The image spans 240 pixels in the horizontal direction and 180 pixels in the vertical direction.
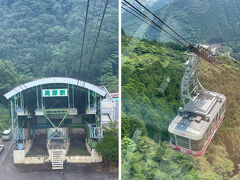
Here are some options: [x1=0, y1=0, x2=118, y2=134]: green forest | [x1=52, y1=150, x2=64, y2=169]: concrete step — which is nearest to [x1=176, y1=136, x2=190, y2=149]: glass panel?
[x1=0, y1=0, x2=118, y2=134]: green forest

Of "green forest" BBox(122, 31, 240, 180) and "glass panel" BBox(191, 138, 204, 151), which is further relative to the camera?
"green forest" BBox(122, 31, 240, 180)

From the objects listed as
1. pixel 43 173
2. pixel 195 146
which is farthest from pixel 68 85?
pixel 195 146

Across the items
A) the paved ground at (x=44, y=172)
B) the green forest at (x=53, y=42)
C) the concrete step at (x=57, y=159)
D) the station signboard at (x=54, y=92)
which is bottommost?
the paved ground at (x=44, y=172)

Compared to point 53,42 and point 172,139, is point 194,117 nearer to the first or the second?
point 172,139

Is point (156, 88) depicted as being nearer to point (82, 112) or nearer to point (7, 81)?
point (82, 112)

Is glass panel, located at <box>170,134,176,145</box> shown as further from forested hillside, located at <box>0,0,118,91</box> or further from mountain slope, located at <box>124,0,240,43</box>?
mountain slope, located at <box>124,0,240,43</box>

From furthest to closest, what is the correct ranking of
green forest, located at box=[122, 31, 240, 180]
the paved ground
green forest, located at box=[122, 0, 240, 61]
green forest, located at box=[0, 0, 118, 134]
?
1. green forest, located at box=[122, 0, 240, 61]
2. green forest, located at box=[122, 31, 240, 180]
3. green forest, located at box=[0, 0, 118, 134]
4. the paved ground

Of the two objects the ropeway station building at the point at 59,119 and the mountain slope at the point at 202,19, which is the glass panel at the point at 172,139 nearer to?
the ropeway station building at the point at 59,119

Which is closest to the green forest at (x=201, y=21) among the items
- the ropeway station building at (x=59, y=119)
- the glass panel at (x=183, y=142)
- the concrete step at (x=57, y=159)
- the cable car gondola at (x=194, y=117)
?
the cable car gondola at (x=194, y=117)
